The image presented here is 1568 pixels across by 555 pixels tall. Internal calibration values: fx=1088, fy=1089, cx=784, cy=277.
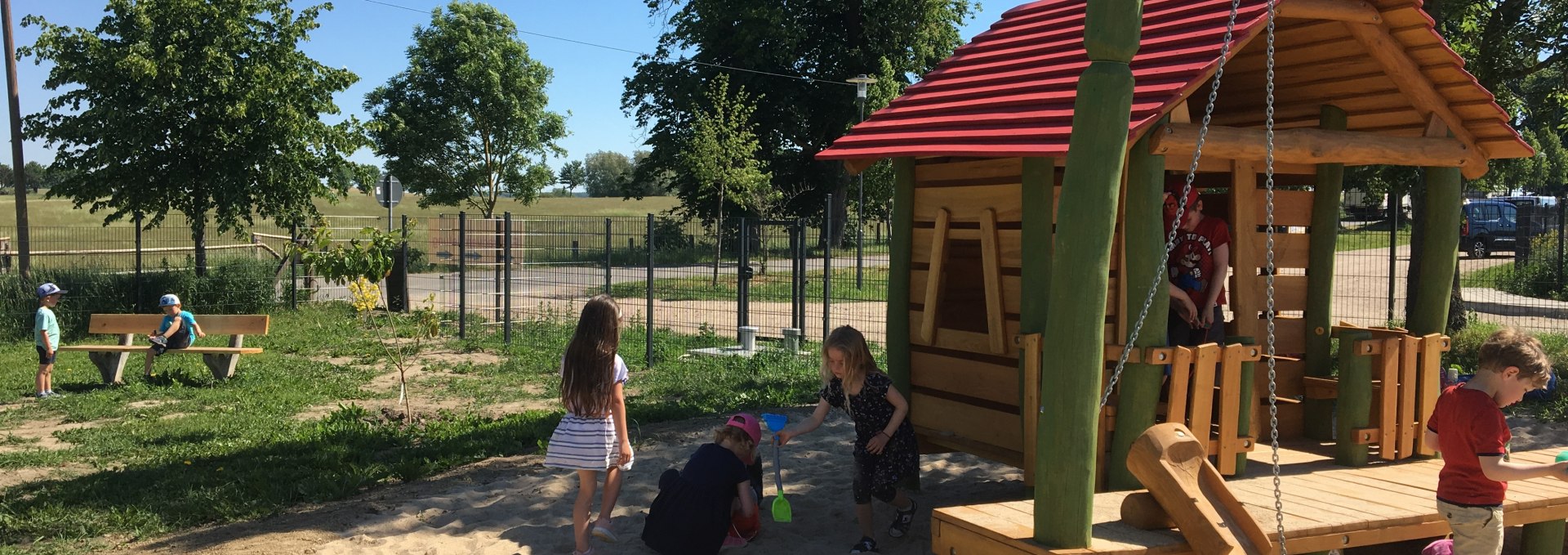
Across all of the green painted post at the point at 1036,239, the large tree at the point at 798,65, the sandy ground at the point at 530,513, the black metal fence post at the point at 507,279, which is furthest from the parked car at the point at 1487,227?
the green painted post at the point at 1036,239

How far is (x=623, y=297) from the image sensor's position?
17.3 meters

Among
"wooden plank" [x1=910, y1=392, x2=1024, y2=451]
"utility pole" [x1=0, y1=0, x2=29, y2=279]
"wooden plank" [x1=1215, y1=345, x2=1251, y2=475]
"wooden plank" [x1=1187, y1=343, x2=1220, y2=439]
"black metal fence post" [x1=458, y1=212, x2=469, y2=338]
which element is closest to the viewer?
"wooden plank" [x1=1187, y1=343, x2=1220, y2=439]

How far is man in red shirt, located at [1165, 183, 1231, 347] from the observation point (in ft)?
19.9

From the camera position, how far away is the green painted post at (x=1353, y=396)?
562 cm

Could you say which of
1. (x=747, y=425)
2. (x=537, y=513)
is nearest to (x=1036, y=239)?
(x=747, y=425)

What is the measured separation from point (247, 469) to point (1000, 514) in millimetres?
5280

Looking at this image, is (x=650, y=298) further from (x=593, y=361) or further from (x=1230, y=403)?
(x=1230, y=403)

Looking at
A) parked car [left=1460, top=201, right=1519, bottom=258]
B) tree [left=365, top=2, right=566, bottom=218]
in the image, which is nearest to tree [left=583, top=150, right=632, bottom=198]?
tree [left=365, top=2, right=566, bottom=218]

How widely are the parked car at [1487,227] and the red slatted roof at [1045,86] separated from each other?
2223 centimetres

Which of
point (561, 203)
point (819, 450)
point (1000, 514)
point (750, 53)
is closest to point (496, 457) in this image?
point (819, 450)

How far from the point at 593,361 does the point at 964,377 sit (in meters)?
2.22

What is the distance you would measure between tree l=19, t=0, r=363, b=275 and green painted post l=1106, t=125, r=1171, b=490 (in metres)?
15.2

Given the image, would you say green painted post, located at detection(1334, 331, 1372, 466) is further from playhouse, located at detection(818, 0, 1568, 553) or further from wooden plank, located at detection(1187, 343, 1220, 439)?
wooden plank, located at detection(1187, 343, 1220, 439)

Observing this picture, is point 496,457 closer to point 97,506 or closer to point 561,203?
point 97,506
